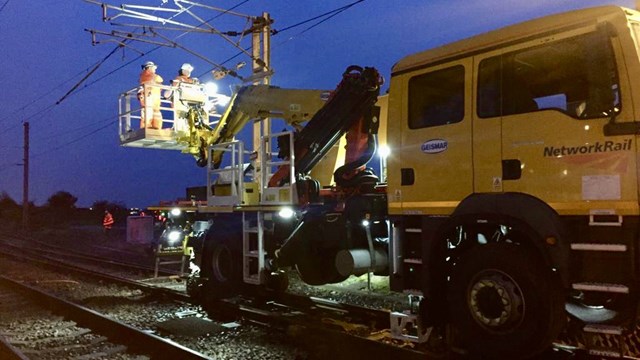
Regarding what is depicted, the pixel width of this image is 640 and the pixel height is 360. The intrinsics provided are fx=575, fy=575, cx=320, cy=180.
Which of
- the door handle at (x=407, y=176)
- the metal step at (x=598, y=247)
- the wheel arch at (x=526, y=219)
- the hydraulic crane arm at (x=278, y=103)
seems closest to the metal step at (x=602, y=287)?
the wheel arch at (x=526, y=219)

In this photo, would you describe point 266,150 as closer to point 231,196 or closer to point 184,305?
point 231,196

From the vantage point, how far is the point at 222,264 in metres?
10.1

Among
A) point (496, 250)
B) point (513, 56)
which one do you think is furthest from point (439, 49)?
point (496, 250)

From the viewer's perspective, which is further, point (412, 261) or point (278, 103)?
point (278, 103)

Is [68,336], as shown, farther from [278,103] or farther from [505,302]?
[505,302]

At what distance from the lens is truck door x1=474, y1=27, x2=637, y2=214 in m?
4.71

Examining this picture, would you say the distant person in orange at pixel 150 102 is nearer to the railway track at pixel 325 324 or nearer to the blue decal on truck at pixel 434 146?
the railway track at pixel 325 324

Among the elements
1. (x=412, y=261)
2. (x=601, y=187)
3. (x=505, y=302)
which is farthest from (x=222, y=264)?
(x=601, y=187)

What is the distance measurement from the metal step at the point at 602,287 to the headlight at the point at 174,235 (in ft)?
28.1

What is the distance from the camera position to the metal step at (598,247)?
456 cm

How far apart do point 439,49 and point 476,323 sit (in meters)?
2.85

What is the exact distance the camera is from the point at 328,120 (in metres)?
8.50

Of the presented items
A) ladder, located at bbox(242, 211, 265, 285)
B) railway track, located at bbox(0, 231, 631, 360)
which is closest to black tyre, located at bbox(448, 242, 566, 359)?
railway track, located at bbox(0, 231, 631, 360)

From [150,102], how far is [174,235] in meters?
2.76
